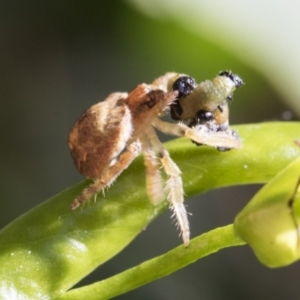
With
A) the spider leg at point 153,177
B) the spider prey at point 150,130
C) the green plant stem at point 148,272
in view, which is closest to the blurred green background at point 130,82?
the spider prey at point 150,130

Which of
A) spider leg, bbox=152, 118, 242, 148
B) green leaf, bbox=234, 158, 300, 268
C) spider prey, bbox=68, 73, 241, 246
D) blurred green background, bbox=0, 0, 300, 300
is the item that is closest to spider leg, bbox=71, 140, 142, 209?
spider prey, bbox=68, 73, 241, 246

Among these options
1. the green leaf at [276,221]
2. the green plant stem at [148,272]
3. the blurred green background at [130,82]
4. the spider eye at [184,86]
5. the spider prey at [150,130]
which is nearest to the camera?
the green leaf at [276,221]

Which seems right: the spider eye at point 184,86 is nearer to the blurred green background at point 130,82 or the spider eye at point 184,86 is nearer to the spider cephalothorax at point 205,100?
the spider cephalothorax at point 205,100

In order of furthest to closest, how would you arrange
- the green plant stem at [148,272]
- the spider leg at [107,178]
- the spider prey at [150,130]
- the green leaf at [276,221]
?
the spider prey at [150,130] < the spider leg at [107,178] < the green plant stem at [148,272] < the green leaf at [276,221]

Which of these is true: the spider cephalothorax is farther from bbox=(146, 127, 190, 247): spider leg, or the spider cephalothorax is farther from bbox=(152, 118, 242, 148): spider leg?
bbox=(146, 127, 190, 247): spider leg

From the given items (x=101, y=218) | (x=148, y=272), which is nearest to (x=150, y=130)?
(x=101, y=218)

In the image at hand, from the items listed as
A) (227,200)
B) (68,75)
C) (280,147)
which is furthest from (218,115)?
(68,75)
